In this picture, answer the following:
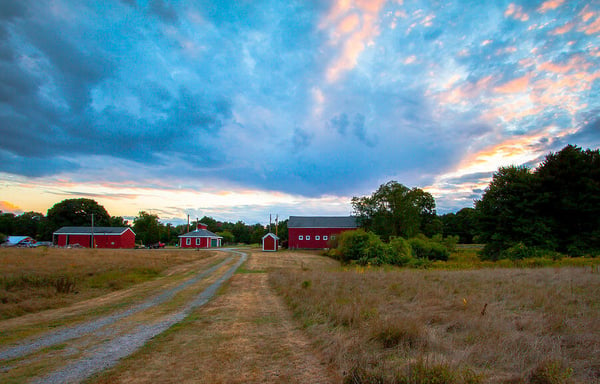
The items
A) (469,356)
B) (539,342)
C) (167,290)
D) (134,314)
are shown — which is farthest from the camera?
(167,290)

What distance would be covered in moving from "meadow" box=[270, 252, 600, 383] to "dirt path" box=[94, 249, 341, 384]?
1.69ft

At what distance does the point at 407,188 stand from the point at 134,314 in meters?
47.9

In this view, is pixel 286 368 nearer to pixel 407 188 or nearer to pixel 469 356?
pixel 469 356

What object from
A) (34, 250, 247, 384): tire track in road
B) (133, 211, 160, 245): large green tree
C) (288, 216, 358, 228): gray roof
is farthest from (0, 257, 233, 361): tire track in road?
(133, 211, 160, 245): large green tree

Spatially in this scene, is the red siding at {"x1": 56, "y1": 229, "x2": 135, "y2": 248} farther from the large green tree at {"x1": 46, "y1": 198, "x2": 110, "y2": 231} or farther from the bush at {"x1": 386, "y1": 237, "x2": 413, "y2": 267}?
the bush at {"x1": 386, "y1": 237, "x2": 413, "y2": 267}

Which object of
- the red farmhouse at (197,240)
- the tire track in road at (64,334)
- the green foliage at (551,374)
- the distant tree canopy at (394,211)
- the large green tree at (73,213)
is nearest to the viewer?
the green foliage at (551,374)

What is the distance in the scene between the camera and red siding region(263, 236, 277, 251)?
207ft

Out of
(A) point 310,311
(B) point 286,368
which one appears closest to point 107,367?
(B) point 286,368

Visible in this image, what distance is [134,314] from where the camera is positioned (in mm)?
11023

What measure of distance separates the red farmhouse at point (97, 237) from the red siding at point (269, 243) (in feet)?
121

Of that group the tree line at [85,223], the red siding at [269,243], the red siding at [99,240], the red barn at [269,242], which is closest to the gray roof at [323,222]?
the red barn at [269,242]

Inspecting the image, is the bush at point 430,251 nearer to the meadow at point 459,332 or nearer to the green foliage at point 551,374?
the meadow at point 459,332

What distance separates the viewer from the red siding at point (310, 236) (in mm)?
64562

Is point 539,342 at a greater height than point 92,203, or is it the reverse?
point 92,203
